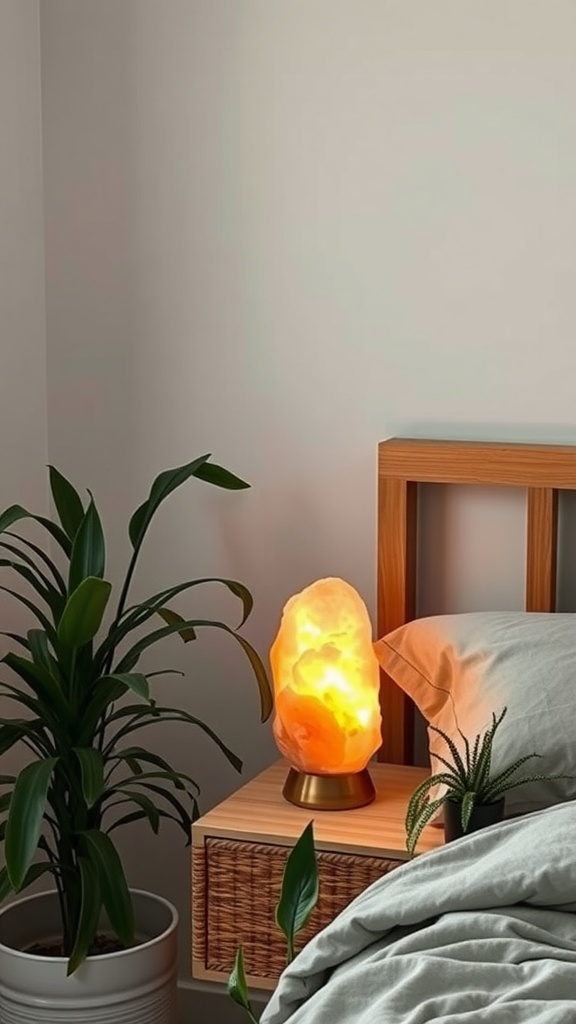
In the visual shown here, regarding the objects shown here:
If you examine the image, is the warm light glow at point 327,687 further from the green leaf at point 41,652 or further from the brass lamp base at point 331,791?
the green leaf at point 41,652

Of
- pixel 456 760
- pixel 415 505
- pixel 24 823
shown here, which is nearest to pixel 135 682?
pixel 24 823

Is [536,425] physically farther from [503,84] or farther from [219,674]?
[219,674]

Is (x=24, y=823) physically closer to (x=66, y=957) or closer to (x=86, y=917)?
(x=86, y=917)

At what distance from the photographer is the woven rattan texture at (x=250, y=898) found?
2.27m

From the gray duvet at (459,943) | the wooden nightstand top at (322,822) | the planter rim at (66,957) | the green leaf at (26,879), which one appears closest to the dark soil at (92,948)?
the planter rim at (66,957)

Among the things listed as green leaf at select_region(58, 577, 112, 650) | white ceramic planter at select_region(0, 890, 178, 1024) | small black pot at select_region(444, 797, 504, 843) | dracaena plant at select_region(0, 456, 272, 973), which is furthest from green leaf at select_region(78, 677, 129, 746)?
small black pot at select_region(444, 797, 504, 843)

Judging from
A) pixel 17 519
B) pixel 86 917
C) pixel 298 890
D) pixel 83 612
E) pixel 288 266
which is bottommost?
pixel 86 917

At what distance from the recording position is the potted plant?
2143mm

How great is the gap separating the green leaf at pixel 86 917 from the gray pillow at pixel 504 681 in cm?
52

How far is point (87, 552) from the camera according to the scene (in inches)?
96.1

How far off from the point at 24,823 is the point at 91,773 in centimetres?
12

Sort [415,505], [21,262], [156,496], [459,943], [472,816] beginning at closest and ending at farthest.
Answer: [459,943] → [472,816] → [156,496] → [415,505] → [21,262]

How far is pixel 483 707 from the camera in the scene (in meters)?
2.29

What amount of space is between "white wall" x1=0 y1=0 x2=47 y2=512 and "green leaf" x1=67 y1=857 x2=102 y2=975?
62 cm
